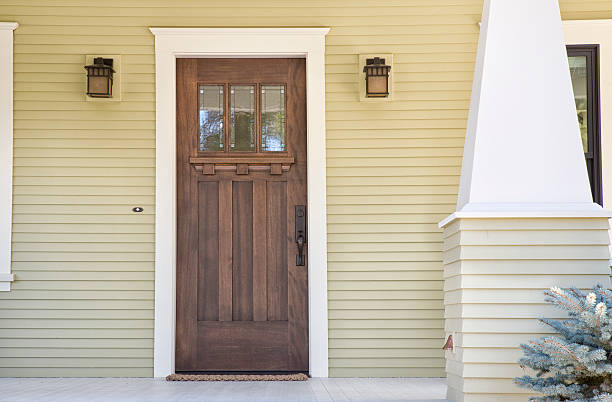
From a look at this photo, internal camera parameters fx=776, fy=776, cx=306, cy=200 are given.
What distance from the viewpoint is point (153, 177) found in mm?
5316

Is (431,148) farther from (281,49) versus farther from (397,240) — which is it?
(281,49)

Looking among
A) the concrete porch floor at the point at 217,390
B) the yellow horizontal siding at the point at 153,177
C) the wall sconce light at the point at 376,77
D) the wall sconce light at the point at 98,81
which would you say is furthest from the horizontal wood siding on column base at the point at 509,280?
the wall sconce light at the point at 98,81

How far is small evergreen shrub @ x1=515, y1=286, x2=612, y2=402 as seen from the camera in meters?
3.07

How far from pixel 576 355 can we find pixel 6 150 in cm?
395

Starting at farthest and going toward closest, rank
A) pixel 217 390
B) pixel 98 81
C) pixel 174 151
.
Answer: pixel 174 151, pixel 98 81, pixel 217 390

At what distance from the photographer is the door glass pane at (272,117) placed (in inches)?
215

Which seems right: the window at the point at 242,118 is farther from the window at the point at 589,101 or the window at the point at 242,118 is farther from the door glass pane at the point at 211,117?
the window at the point at 589,101

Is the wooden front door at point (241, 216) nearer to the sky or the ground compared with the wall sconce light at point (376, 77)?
nearer to the ground

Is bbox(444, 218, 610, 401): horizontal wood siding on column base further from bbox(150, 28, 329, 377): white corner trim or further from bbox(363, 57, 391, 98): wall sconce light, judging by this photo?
bbox(363, 57, 391, 98): wall sconce light

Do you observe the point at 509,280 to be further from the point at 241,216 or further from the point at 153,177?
the point at 153,177

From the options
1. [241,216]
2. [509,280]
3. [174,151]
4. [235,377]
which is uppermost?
[174,151]

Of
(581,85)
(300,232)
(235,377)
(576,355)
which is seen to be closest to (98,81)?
(300,232)

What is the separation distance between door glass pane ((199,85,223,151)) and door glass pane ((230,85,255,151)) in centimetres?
8

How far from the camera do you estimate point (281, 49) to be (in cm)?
539
